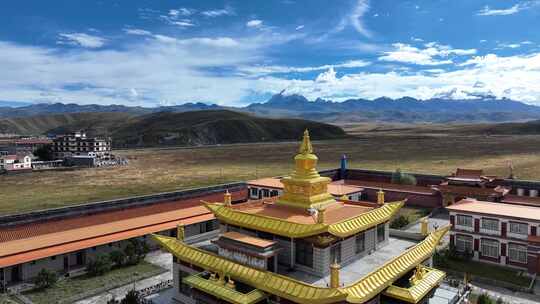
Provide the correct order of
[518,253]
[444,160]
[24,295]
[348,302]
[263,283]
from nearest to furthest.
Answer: [348,302]
[263,283]
[24,295]
[518,253]
[444,160]

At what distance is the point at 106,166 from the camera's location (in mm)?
116438

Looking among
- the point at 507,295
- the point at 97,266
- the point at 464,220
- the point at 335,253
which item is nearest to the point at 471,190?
the point at 464,220

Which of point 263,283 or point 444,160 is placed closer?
point 263,283

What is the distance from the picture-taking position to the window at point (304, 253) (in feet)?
71.6

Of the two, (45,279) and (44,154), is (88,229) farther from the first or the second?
(44,154)

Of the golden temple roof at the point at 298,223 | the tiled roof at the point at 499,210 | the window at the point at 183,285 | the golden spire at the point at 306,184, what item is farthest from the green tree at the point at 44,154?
the tiled roof at the point at 499,210

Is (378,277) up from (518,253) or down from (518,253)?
up

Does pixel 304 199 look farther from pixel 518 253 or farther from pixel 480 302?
pixel 518 253

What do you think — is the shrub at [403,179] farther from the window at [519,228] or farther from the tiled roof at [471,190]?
the window at [519,228]

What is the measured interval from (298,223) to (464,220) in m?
24.6

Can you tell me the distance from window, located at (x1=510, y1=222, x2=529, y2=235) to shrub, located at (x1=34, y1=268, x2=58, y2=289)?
3952 cm

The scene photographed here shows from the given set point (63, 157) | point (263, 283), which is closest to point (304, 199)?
point (263, 283)

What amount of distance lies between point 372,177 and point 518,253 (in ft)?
108

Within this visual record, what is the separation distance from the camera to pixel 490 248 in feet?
121
